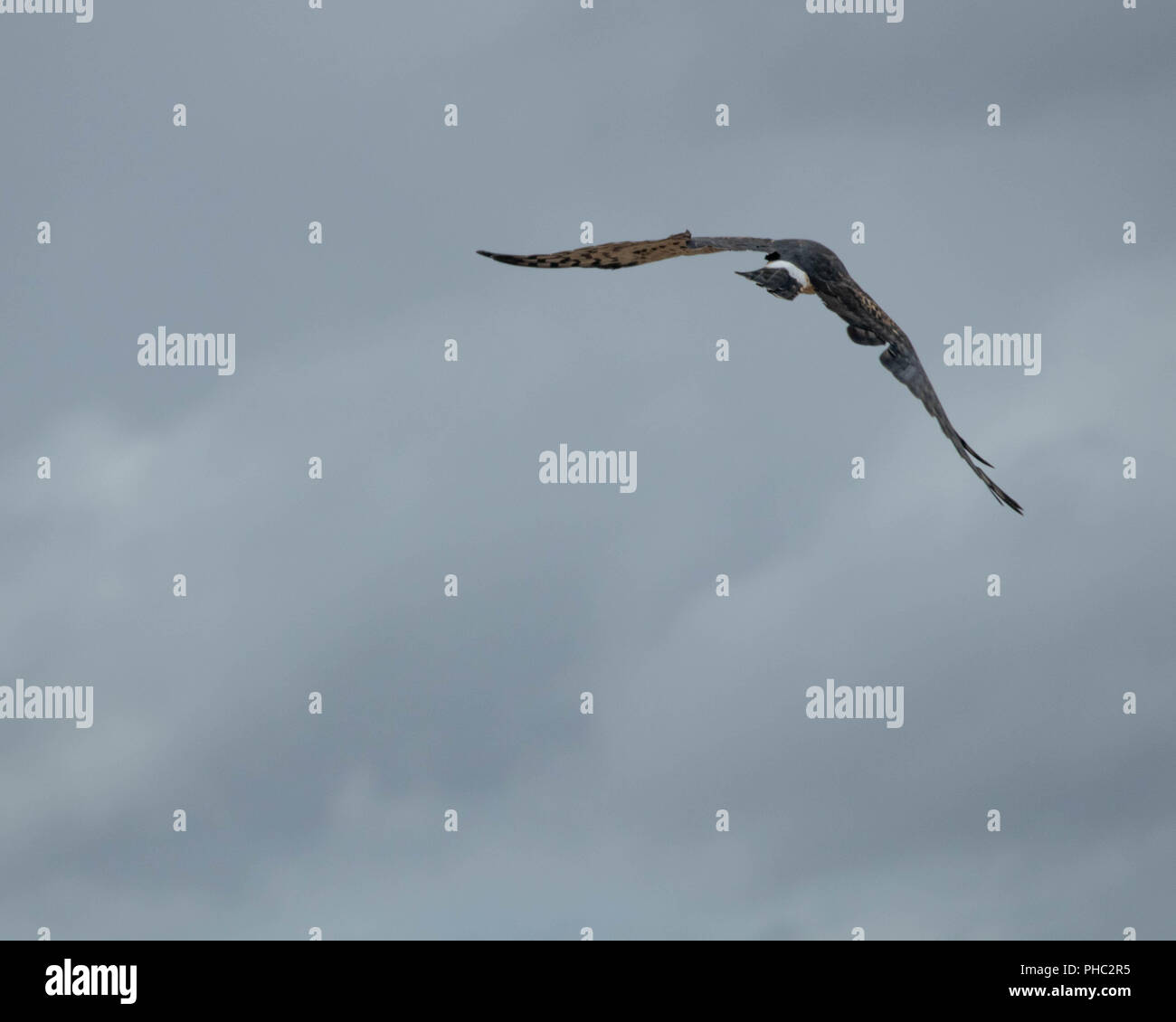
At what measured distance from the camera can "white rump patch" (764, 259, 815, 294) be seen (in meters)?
28.0

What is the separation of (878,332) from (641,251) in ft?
13.2

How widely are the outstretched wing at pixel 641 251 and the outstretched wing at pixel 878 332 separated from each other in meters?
1.31

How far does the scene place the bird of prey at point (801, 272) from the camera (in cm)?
2773

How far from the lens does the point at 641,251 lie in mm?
29375

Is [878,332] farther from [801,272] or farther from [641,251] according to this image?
[641,251]

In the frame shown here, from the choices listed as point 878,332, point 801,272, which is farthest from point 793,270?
point 878,332

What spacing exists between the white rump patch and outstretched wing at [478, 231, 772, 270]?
0.62 metres
